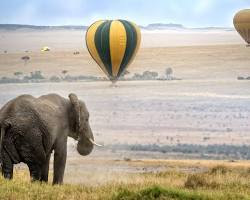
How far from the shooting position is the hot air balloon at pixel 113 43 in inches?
2109

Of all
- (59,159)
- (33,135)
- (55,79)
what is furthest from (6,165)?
(55,79)

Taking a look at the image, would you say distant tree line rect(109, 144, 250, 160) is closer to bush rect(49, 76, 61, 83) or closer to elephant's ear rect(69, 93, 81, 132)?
elephant's ear rect(69, 93, 81, 132)

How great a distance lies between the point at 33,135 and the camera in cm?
1936

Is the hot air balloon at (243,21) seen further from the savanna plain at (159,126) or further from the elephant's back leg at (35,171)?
the elephant's back leg at (35,171)

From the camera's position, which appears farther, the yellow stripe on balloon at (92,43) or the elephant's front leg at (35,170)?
the yellow stripe on balloon at (92,43)

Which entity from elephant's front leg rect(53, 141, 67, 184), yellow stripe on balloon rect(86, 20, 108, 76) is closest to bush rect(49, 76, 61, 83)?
yellow stripe on balloon rect(86, 20, 108, 76)

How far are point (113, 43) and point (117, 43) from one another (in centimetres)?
32

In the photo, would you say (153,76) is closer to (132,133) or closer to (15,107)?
(132,133)

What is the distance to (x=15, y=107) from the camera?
1920 centimetres

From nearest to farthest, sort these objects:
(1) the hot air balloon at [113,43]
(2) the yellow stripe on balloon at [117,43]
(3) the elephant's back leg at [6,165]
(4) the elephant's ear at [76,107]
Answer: (3) the elephant's back leg at [6,165] < (4) the elephant's ear at [76,107] < (2) the yellow stripe on balloon at [117,43] < (1) the hot air balloon at [113,43]

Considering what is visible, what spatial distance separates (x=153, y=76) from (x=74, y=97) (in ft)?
316

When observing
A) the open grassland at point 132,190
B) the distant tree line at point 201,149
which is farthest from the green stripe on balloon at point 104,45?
the open grassland at point 132,190

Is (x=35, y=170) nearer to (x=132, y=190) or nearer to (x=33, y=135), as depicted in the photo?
(x=33, y=135)

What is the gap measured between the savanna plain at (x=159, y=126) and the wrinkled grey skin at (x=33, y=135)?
522 mm
